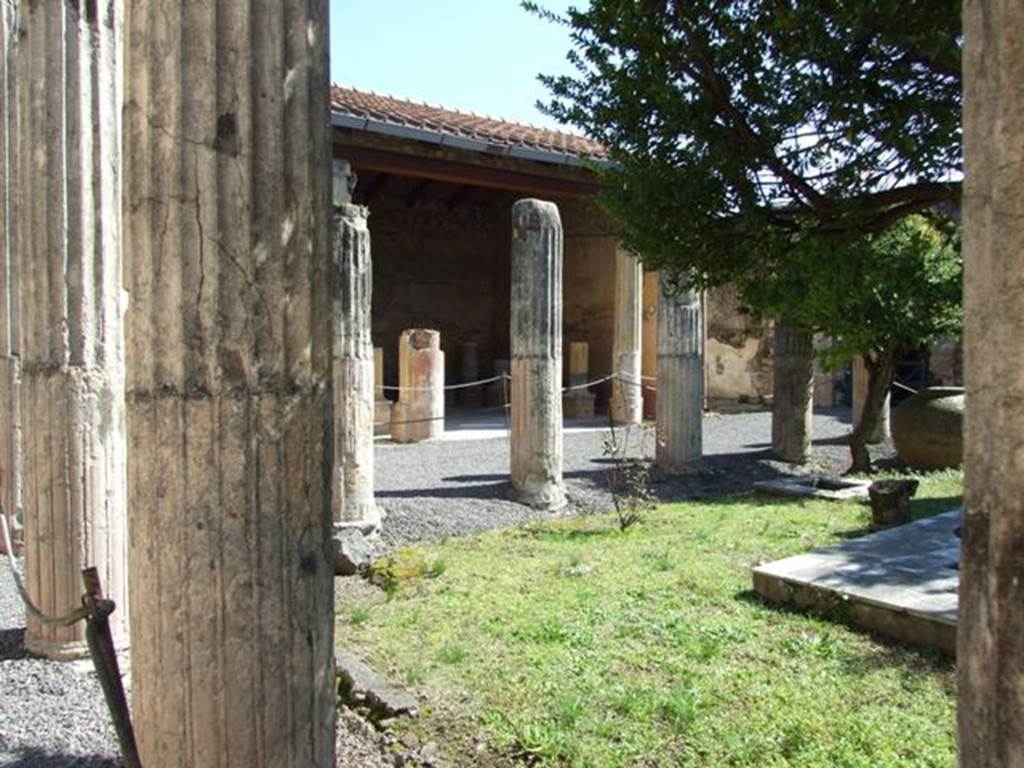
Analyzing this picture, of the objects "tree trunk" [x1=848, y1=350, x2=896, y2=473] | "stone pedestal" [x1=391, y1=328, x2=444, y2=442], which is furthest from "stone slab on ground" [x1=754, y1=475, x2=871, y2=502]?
"stone pedestal" [x1=391, y1=328, x2=444, y2=442]

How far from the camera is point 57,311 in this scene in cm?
366

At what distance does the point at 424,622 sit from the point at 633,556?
6.00 ft

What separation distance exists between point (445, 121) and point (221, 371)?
37.4 ft

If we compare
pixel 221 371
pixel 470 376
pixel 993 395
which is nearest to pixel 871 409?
pixel 221 371

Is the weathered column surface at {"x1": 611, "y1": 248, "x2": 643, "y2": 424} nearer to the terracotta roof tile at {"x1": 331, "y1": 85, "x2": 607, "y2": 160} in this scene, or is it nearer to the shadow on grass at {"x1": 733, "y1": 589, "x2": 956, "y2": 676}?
the terracotta roof tile at {"x1": 331, "y1": 85, "x2": 607, "y2": 160}

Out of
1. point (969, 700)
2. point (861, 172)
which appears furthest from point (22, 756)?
point (861, 172)

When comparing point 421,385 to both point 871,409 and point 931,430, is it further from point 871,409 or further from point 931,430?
point 931,430

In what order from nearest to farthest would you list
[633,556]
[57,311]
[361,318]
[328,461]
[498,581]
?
1. [328,461]
2. [57,311]
3. [498,581]
4. [633,556]
5. [361,318]

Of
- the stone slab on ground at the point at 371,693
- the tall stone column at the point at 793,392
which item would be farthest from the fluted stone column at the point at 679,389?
the stone slab on ground at the point at 371,693

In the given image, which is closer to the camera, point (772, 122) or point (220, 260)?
point (220, 260)

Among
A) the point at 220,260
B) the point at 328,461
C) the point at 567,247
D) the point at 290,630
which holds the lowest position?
the point at 290,630

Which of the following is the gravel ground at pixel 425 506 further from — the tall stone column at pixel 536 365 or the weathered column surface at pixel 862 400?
the weathered column surface at pixel 862 400

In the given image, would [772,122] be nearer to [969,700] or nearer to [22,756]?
[969,700]

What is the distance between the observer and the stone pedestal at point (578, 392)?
15.6 meters
